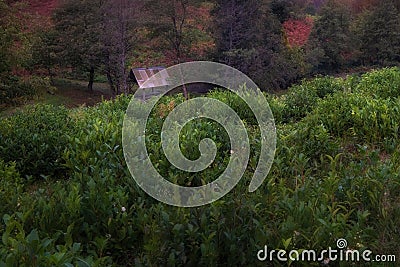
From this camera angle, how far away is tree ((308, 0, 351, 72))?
21.0 m

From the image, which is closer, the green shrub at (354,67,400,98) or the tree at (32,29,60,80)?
the green shrub at (354,67,400,98)

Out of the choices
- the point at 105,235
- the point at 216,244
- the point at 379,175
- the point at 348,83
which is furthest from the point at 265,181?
the point at 348,83

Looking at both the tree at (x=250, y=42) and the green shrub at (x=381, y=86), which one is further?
the tree at (x=250, y=42)

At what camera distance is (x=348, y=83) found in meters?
7.51

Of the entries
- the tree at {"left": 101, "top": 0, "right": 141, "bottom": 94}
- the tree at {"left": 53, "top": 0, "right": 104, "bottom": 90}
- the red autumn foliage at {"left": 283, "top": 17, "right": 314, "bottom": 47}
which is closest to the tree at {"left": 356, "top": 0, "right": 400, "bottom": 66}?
the red autumn foliage at {"left": 283, "top": 17, "right": 314, "bottom": 47}

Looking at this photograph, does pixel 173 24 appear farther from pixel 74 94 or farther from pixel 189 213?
pixel 189 213

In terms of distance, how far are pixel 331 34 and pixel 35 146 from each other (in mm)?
19750

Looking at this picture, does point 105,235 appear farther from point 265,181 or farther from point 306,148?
point 306,148

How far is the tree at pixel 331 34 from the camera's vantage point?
20984 millimetres

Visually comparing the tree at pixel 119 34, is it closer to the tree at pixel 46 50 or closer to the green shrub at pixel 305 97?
the tree at pixel 46 50

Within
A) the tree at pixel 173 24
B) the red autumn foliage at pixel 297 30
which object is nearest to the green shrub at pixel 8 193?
the tree at pixel 173 24

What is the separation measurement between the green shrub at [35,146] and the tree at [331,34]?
1816cm

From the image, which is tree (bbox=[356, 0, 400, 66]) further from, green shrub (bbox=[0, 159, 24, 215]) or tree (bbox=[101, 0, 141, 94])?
green shrub (bbox=[0, 159, 24, 215])

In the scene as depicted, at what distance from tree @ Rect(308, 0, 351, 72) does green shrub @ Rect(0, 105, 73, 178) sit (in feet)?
59.6
